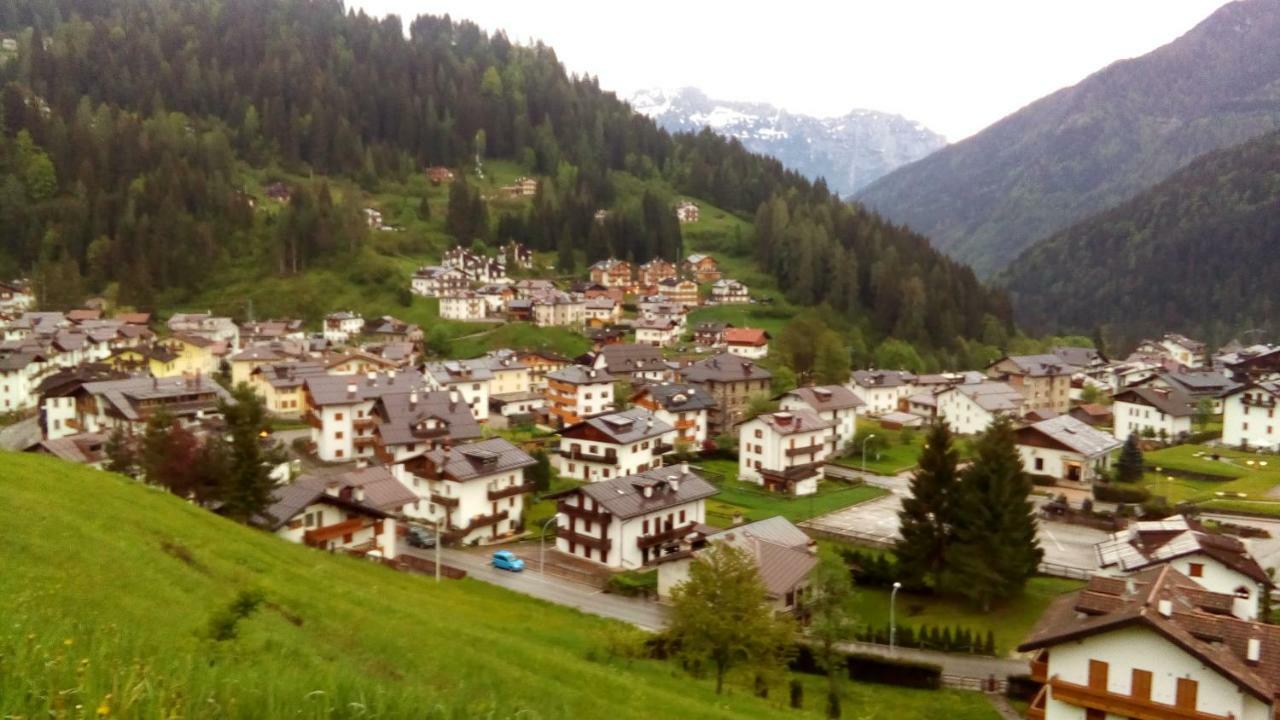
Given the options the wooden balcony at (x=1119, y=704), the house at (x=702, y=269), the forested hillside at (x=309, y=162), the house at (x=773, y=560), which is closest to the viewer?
the wooden balcony at (x=1119, y=704)

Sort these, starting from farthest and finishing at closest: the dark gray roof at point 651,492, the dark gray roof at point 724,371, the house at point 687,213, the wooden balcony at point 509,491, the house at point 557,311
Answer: the house at point 687,213
the house at point 557,311
the dark gray roof at point 724,371
the wooden balcony at point 509,491
the dark gray roof at point 651,492

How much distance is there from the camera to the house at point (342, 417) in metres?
60.2

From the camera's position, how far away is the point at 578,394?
7194cm

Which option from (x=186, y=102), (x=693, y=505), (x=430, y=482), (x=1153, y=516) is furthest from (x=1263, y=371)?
(x=186, y=102)

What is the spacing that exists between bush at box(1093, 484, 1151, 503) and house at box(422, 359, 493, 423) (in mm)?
45467

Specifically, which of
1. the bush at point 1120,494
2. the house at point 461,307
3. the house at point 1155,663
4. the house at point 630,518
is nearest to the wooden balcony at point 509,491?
the house at point 630,518

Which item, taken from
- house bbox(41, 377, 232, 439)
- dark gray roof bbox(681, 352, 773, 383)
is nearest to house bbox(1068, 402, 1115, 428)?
dark gray roof bbox(681, 352, 773, 383)

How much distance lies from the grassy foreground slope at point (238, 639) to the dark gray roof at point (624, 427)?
2619cm

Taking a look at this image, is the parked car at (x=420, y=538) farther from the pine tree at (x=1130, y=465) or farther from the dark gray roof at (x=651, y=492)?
the pine tree at (x=1130, y=465)

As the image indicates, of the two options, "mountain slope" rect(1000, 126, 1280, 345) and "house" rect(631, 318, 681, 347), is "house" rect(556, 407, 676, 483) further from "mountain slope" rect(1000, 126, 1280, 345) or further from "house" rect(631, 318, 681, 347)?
"mountain slope" rect(1000, 126, 1280, 345)

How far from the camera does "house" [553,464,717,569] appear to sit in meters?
42.5

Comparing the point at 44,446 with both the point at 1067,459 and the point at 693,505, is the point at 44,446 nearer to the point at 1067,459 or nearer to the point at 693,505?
the point at 693,505

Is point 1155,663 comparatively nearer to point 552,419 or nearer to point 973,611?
point 973,611

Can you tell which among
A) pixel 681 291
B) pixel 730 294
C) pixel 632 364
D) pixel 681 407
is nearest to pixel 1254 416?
pixel 681 407
